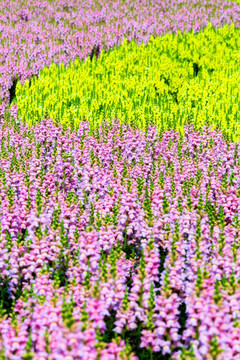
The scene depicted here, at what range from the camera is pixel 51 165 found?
8195mm

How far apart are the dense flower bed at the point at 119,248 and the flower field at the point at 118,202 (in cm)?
2

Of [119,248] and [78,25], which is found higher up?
[78,25]

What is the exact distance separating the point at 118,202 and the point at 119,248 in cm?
124

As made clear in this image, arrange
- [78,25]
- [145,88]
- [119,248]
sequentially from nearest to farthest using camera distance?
[119,248], [145,88], [78,25]

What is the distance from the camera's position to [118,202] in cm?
649

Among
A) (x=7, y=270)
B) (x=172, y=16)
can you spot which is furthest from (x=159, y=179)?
(x=172, y=16)

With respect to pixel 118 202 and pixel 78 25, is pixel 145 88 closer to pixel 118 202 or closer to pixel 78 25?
pixel 118 202

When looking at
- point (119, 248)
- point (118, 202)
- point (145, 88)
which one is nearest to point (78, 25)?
point (145, 88)

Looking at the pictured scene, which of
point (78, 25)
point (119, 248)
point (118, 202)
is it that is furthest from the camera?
point (78, 25)

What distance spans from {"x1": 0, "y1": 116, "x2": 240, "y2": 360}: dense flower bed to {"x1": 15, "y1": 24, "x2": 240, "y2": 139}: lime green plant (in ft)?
7.08

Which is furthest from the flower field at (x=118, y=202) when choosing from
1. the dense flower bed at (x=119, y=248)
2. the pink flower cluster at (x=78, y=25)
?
the pink flower cluster at (x=78, y=25)

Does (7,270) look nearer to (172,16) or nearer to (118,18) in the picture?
(118,18)

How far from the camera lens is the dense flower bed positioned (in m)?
4.05

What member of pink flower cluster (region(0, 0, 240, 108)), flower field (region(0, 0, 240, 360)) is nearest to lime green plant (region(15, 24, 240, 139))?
flower field (region(0, 0, 240, 360))
